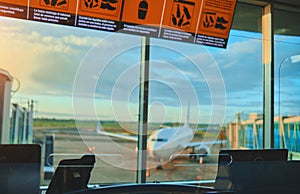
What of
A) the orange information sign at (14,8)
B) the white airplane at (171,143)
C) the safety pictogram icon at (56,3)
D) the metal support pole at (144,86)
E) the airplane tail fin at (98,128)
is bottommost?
the white airplane at (171,143)

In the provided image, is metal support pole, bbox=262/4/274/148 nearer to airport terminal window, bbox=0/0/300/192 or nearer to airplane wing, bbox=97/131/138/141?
airport terminal window, bbox=0/0/300/192

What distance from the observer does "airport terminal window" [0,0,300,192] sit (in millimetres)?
2301

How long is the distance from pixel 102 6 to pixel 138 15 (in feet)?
0.83

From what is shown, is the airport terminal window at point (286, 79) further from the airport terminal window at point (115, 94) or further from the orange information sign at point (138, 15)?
the orange information sign at point (138, 15)

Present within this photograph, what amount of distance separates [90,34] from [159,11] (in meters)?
0.51

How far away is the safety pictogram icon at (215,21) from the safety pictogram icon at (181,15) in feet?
0.42

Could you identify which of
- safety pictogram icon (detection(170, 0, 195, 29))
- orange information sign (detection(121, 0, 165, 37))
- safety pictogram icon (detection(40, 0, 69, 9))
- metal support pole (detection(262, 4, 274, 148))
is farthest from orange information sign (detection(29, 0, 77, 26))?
metal support pole (detection(262, 4, 274, 148))

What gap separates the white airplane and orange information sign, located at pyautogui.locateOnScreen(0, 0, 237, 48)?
71 cm

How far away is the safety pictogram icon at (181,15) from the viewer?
2.37 meters

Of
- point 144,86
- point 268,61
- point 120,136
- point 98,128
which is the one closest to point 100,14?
point 144,86

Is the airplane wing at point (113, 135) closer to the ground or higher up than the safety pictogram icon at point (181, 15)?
closer to the ground

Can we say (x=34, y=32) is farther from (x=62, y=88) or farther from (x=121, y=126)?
(x=121, y=126)

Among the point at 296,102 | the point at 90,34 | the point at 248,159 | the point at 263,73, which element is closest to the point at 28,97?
the point at 90,34

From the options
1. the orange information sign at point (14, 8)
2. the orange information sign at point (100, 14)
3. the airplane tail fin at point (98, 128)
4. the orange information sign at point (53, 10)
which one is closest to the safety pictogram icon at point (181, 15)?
the orange information sign at point (100, 14)
